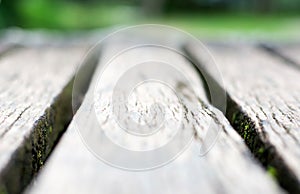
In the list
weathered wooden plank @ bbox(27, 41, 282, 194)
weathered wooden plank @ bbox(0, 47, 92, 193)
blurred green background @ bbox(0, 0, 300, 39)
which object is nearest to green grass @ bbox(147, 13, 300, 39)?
blurred green background @ bbox(0, 0, 300, 39)

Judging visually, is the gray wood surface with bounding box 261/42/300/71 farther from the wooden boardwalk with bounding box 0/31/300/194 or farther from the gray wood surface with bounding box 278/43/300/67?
the wooden boardwalk with bounding box 0/31/300/194

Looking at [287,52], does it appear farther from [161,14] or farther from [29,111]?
[161,14]

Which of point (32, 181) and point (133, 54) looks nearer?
point (32, 181)

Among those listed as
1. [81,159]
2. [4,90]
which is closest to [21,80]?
[4,90]

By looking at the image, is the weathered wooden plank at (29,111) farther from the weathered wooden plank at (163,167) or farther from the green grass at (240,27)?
the green grass at (240,27)

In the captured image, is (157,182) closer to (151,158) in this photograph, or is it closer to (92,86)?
(151,158)

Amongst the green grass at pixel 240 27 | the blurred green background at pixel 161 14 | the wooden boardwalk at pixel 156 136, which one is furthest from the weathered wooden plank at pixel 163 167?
the blurred green background at pixel 161 14
